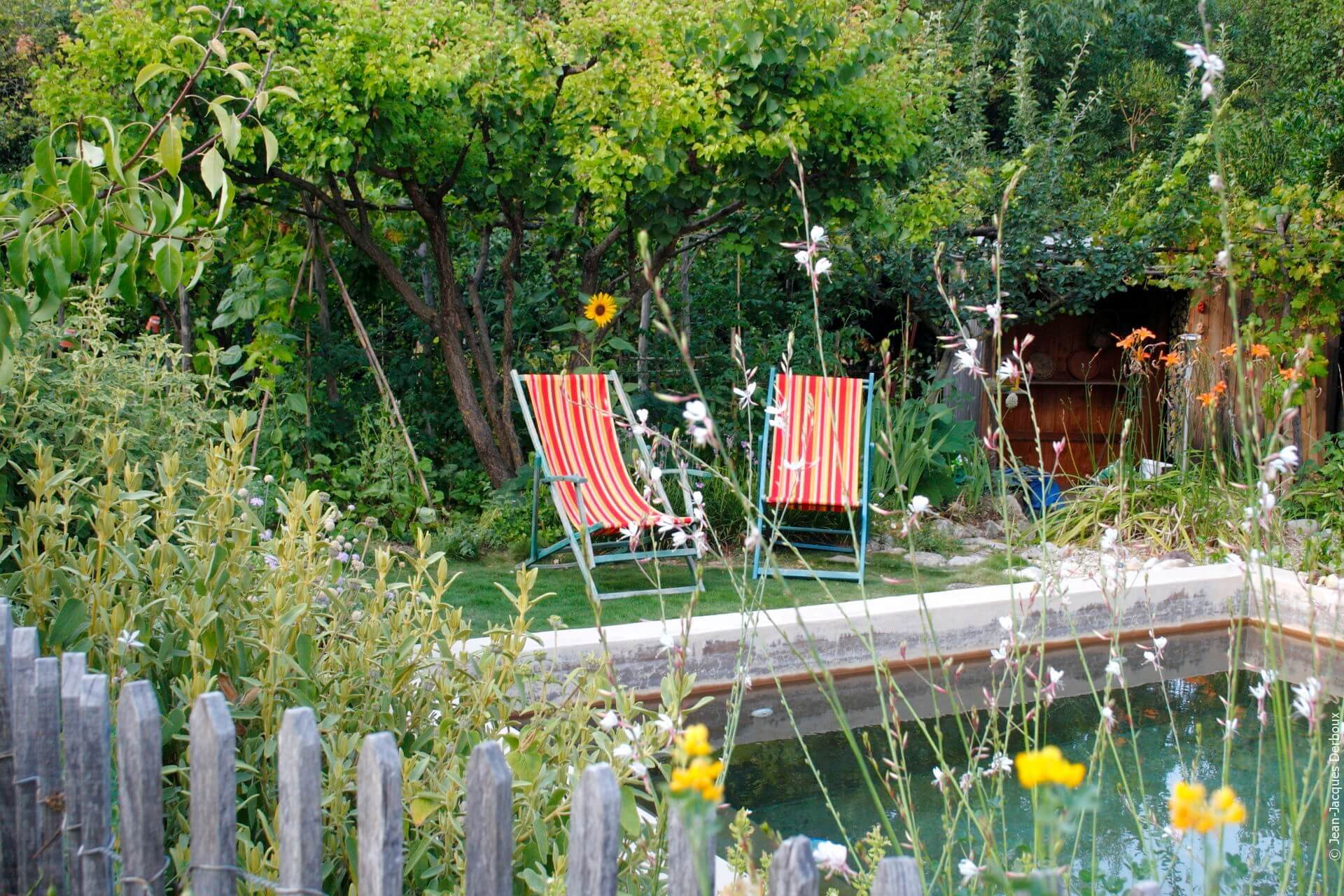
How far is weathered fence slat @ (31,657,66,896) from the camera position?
4.05 ft

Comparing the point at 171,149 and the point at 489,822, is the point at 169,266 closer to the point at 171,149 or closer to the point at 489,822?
the point at 171,149

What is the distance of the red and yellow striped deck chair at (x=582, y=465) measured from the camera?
453cm

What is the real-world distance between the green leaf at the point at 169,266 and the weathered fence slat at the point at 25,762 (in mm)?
447

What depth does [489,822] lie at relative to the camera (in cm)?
94

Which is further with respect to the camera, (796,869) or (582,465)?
(582,465)

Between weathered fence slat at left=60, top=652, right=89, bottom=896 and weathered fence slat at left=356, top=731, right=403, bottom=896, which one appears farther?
weathered fence slat at left=60, top=652, right=89, bottom=896

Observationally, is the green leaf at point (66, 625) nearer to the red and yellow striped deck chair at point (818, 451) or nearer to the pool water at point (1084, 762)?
the pool water at point (1084, 762)

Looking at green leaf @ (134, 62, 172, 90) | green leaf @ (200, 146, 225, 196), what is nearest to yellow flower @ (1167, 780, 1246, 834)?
green leaf @ (200, 146, 225, 196)

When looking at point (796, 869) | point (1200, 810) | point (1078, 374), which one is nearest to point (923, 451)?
point (1078, 374)

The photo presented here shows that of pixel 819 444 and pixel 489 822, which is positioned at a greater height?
pixel 819 444

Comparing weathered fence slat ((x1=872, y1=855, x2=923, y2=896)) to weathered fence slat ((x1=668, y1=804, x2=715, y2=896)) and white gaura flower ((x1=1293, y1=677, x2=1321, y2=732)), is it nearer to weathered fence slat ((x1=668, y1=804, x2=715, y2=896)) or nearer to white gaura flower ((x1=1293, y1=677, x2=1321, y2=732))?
weathered fence slat ((x1=668, y1=804, x2=715, y2=896))

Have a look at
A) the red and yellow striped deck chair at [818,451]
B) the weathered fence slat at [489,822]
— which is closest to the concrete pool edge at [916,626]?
the red and yellow striped deck chair at [818,451]

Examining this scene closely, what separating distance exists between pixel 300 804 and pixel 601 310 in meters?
5.01

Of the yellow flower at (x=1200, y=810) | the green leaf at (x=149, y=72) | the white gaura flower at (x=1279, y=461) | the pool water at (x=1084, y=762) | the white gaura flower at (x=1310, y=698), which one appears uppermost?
the green leaf at (x=149, y=72)
